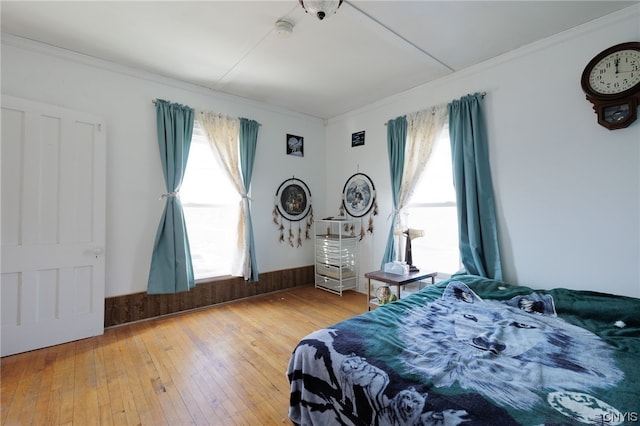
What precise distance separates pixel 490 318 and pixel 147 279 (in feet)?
10.7

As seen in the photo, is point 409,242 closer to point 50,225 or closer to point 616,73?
point 616,73

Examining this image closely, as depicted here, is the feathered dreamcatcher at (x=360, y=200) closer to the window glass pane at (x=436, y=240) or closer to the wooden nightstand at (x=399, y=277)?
the window glass pane at (x=436, y=240)

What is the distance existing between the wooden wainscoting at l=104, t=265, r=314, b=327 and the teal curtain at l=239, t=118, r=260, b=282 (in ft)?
0.82

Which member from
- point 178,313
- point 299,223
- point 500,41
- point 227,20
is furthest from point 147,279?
point 500,41

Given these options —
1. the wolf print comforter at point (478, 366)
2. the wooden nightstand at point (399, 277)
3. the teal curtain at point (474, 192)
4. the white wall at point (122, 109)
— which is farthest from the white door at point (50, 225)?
the teal curtain at point (474, 192)

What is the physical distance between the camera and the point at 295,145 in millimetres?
4238

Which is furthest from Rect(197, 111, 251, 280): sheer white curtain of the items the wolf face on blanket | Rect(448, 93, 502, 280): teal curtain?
Rect(448, 93, 502, 280): teal curtain

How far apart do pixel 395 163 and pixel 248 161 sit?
1.92 metres

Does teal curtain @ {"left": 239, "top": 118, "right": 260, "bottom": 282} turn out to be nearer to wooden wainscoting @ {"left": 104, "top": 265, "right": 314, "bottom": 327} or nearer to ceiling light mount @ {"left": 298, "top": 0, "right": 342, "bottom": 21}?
wooden wainscoting @ {"left": 104, "top": 265, "right": 314, "bottom": 327}

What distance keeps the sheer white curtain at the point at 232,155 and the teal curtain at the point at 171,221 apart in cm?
34

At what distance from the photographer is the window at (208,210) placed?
3336 millimetres

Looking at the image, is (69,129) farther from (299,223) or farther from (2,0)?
(299,223)

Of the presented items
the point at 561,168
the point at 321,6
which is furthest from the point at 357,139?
the point at 561,168

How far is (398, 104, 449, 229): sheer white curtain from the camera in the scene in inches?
122
